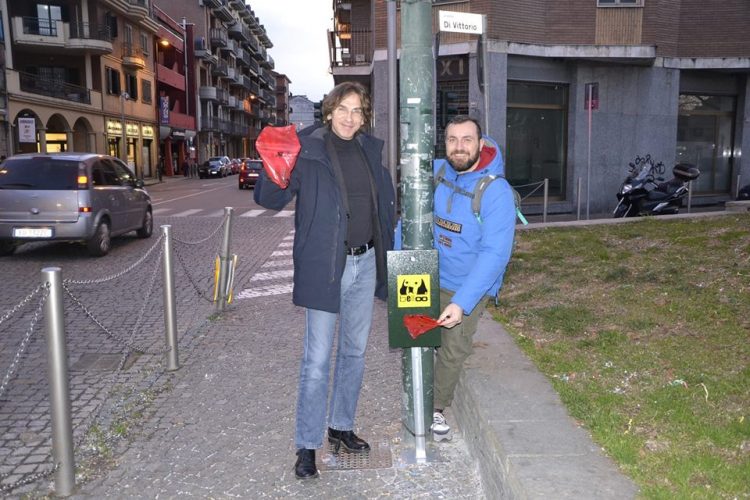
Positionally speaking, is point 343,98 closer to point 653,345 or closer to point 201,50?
point 653,345

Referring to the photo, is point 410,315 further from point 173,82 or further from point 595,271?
point 173,82

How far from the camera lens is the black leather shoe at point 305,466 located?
361cm

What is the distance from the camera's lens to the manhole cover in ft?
18.4

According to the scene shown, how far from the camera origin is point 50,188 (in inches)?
433

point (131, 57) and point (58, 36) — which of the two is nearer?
point (58, 36)

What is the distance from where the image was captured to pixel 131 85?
46688 mm

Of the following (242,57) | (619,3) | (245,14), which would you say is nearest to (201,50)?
(242,57)

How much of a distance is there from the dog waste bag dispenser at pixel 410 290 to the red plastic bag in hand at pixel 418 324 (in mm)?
37

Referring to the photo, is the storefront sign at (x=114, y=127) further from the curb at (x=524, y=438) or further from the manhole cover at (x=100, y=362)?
the curb at (x=524, y=438)

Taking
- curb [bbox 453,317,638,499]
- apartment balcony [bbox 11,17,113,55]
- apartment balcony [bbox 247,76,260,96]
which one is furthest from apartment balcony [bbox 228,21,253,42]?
curb [bbox 453,317,638,499]

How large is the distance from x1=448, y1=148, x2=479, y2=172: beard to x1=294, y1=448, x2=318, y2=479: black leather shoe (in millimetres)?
1715

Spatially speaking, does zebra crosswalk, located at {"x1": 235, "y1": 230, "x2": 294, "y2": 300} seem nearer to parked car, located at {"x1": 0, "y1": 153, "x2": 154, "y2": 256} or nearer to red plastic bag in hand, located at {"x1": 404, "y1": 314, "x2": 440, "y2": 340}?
parked car, located at {"x1": 0, "y1": 153, "x2": 154, "y2": 256}

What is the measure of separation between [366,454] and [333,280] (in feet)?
3.69

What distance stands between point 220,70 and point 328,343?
7536 cm
